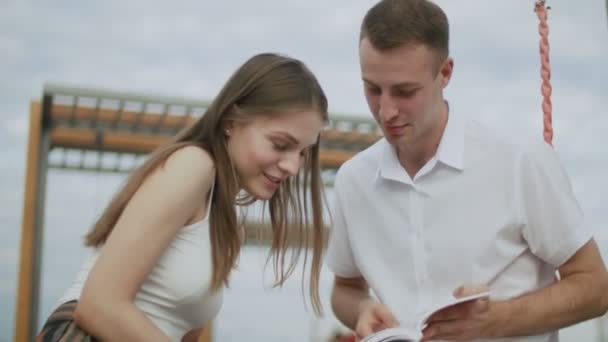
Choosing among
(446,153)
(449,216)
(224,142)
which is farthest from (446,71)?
(224,142)

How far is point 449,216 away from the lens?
2.30 m

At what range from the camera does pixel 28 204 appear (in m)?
7.10

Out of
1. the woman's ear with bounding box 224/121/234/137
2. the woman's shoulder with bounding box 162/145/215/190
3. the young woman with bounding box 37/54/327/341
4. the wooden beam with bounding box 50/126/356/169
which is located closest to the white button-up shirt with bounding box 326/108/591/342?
the young woman with bounding box 37/54/327/341

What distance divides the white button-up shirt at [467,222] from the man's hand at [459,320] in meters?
0.19

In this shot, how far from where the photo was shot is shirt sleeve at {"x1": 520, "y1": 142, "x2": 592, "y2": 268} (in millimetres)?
2158

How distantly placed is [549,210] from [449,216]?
0.90ft

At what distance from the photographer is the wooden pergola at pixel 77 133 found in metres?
6.99

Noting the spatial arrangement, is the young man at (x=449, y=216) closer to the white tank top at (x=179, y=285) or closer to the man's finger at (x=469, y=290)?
the man's finger at (x=469, y=290)

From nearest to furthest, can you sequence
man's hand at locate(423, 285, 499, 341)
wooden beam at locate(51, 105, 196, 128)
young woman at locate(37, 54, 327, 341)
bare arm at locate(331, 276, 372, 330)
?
young woman at locate(37, 54, 327, 341) < man's hand at locate(423, 285, 499, 341) < bare arm at locate(331, 276, 372, 330) < wooden beam at locate(51, 105, 196, 128)

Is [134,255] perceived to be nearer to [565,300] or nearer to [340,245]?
[340,245]

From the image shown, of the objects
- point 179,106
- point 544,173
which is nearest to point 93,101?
point 179,106

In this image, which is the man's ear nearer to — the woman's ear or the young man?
the young man

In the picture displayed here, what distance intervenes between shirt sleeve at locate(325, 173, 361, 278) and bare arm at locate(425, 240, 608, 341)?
563 mm

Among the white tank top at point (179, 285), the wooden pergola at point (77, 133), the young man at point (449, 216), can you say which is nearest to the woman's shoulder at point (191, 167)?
the white tank top at point (179, 285)
